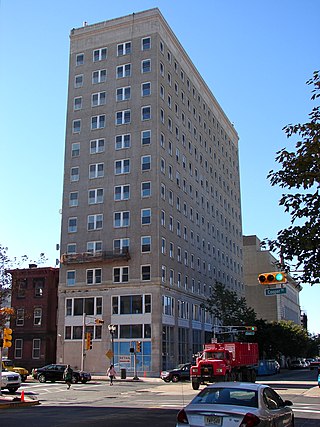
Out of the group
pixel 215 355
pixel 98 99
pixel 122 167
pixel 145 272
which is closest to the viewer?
pixel 215 355

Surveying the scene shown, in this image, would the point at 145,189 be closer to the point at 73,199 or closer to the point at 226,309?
the point at 73,199

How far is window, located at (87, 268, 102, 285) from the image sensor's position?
64.1 m

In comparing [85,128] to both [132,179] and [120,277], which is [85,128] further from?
[120,277]

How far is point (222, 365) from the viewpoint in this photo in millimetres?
36344

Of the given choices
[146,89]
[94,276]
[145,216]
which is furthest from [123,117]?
[94,276]

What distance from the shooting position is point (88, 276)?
64.6 metres

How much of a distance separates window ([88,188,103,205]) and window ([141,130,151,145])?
27.0ft

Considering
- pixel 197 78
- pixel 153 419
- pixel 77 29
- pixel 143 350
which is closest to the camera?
pixel 153 419

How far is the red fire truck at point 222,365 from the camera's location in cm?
3597

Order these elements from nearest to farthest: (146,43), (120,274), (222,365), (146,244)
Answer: (222,365) < (146,244) < (120,274) < (146,43)

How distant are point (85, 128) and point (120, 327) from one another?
2704 centimetres

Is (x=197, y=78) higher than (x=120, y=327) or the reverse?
higher

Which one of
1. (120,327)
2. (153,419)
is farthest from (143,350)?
(153,419)

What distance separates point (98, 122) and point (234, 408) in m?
62.3
